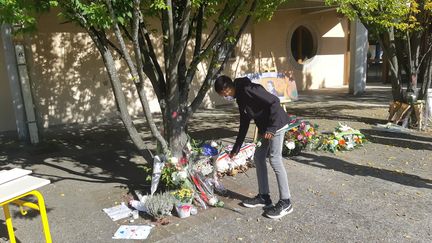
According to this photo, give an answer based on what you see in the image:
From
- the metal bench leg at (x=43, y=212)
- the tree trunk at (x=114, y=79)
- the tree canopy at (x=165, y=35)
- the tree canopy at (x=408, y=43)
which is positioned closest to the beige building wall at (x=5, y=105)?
the tree canopy at (x=165, y=35)

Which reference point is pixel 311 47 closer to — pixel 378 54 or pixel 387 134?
pixel 387 134

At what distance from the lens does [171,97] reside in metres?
4.61

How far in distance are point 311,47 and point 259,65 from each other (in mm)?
3279

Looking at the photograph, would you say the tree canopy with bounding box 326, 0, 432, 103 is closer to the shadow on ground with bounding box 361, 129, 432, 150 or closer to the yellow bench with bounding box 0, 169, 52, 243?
the shadow on ground with bounding box 361, 129, 432, 150

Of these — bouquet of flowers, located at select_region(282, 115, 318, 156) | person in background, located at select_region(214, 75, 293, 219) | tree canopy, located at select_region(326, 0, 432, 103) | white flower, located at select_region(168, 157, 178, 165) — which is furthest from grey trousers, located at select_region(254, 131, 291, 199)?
tree canopy, located at select_region(326, 0, 432, 103)

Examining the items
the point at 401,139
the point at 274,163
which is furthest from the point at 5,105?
the point at 401,139

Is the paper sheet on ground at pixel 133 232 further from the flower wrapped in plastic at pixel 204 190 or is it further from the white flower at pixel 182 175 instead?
the flower wrapped in plastic at pixel 204 190

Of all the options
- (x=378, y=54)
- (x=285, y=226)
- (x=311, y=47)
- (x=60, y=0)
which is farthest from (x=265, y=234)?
(x=378, y=54)

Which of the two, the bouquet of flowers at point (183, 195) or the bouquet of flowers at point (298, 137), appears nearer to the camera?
the bouquet of flowers at point (183, 195)

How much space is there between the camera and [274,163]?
396 cm

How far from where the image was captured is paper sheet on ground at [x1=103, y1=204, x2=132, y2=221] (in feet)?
13.6

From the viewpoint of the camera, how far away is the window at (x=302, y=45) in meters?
15.0

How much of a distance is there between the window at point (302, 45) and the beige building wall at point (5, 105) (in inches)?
394

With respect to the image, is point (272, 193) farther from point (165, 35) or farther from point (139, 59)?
point (165, 35)
